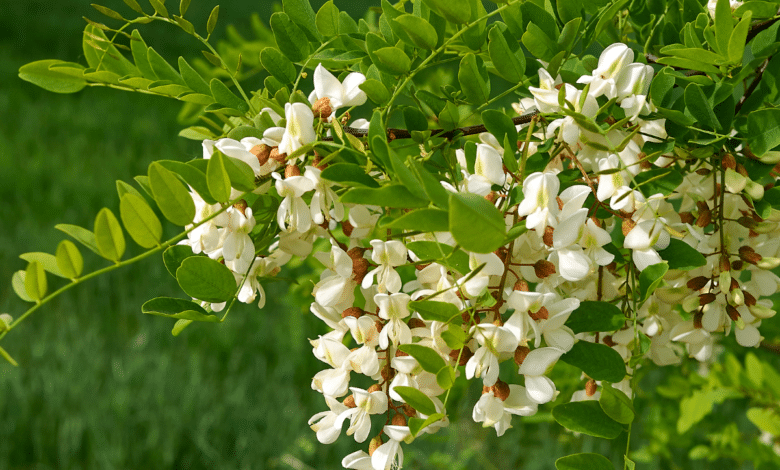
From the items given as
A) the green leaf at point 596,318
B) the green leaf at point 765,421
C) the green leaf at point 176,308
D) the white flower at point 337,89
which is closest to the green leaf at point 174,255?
the green leaf at point 176,308

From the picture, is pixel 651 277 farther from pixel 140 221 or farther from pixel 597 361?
pixel 140 221

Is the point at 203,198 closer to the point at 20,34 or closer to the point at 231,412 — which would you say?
the point at 231,412

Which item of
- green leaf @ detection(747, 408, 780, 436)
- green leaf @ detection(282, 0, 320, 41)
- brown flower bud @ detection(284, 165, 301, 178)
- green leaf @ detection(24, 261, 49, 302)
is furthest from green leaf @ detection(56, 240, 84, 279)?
green leaf @ detection(747, 408, 780, 436)

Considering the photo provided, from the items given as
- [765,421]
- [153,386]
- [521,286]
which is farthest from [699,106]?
[153,386]

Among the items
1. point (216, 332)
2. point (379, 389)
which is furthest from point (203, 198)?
point (216, 332)

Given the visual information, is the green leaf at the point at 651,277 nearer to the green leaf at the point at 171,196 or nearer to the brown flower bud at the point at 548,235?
the brown flower bud at the point at 548,235

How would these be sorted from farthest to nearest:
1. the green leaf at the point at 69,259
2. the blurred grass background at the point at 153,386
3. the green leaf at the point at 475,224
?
the blurred grass background at the point at 153,386, the green leaf at the point at 69,259, the green leaf at the point at 475,224
